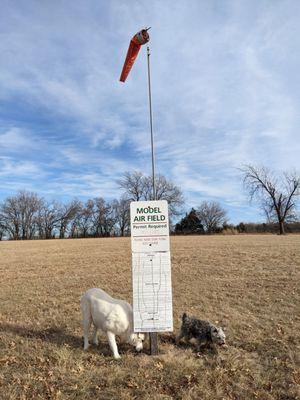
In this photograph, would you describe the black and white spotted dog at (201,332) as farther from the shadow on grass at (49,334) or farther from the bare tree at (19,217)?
the bare tree at (19,217)

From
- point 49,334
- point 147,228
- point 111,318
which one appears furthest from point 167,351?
point 49,334

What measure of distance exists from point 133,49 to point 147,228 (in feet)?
10.8

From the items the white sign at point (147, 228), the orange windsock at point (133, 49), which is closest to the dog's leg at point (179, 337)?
the white sign at point (147, 228)

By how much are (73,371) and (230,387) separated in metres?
2.31

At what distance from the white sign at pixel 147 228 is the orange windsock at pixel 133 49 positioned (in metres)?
2.53

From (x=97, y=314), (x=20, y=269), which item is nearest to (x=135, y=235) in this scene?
(x=97, y=314)

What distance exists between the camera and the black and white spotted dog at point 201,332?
6316 mm

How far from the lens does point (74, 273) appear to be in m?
15.3

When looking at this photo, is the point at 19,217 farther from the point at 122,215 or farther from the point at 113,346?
the point at 113,346

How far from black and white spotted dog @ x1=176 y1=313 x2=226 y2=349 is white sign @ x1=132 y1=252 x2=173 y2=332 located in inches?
23.5

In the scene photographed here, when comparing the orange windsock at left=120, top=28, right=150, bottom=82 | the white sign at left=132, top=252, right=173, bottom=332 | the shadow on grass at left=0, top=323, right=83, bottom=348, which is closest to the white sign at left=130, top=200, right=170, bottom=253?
the white sign at left=132, top=252, right=173, bottom=332

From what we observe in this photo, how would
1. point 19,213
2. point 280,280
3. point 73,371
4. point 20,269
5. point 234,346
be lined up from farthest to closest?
point 19,213
point 20,269
point 280,280
point 234,346
point 73,371

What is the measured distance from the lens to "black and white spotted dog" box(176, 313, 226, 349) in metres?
6.32

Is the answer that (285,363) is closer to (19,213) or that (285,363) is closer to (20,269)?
(20,269)
